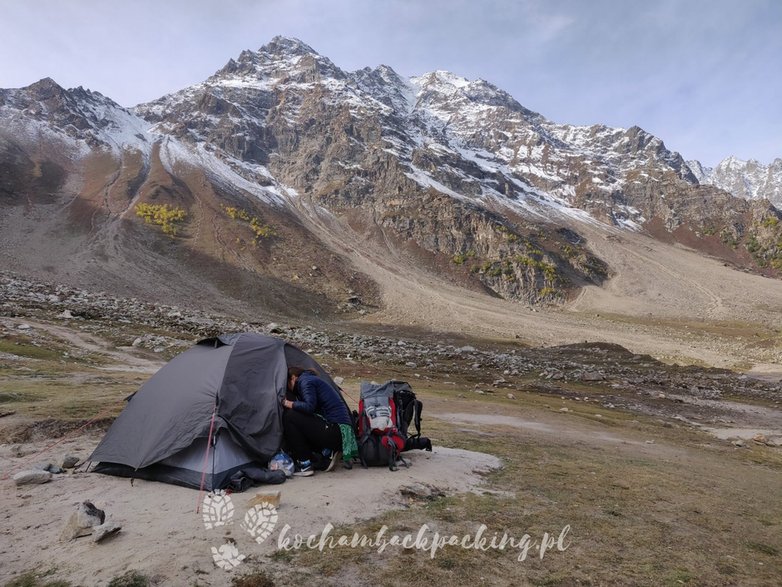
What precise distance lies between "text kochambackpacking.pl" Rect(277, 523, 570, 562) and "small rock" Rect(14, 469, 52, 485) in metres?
4.27

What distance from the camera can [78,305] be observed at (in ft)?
108

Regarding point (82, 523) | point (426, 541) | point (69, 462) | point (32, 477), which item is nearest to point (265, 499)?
point (82, 523)

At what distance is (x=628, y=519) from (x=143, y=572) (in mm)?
6584

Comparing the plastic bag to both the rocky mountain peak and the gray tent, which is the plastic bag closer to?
the gray tent

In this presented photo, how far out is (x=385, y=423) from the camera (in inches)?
352

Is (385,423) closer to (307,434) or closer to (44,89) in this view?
(307,434)

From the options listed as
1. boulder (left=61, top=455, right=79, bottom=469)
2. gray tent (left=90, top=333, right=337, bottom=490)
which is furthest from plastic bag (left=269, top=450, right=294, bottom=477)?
boulder (left=61, top=455, right=79, bottom=469)

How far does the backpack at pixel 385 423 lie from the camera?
8562 millimetres

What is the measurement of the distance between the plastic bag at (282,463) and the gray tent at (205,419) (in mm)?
109

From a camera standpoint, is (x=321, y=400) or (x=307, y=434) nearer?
(x=307, y=434)

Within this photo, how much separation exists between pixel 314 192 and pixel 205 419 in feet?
391

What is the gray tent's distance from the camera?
300 inches

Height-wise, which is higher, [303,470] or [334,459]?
[334,459]

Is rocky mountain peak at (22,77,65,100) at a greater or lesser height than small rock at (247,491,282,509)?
greater
